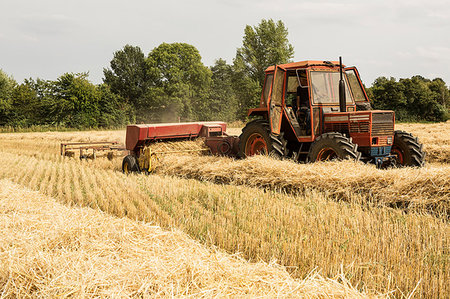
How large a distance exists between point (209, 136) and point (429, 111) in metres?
38.6

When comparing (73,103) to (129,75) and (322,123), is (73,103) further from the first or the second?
(322,123)

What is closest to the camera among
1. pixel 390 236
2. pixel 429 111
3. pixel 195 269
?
pixel 195 269

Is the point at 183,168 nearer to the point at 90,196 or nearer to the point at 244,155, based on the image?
the point at 244,155

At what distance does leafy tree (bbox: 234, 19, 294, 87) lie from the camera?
4238cm

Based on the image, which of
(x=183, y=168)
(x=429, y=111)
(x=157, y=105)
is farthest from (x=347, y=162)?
(x=157, y=105)

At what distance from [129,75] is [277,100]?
47.2m

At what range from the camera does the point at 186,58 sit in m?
50.9

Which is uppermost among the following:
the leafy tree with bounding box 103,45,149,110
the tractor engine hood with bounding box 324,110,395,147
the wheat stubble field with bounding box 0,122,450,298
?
the leafy tree with bounding box 103,45,149,110

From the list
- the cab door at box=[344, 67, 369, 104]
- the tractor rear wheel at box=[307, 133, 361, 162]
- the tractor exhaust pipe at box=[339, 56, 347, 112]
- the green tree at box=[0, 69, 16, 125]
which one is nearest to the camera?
the tractor rear wheel at box=[307, 133, 361, 162]

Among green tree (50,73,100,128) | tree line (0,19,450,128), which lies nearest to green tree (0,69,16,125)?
tree line (0,19,450,128)

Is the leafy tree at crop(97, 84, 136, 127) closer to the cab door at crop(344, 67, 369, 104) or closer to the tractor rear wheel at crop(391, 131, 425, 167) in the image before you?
the cab door at crop(344, 67, 369, 104)

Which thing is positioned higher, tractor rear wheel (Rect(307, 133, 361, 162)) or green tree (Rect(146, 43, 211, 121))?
green tree (Rect(146, 43, 211, 121))

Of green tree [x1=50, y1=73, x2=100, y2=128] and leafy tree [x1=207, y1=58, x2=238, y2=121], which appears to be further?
leafy tree [x1=207, y1=58, x2=238, y2=121]

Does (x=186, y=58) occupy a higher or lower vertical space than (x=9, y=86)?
higher
